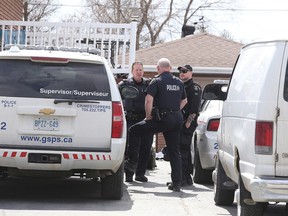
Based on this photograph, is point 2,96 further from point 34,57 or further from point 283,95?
point 283,95

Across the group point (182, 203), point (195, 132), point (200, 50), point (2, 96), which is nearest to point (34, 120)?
point (2, 96)

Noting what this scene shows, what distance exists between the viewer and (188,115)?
36.2 feet

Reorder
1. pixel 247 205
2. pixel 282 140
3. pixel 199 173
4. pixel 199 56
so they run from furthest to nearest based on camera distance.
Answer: pixel 199 56
pixel 199 173
pixel 247 205
pixel 282 140

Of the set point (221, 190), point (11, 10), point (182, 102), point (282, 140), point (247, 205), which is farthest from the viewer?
point (11, 10)

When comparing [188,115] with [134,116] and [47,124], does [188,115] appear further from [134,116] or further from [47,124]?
[47,124]

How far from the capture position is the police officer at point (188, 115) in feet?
36.1

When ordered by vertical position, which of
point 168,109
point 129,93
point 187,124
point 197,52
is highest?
point 197,52

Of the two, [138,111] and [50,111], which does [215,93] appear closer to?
[50,111]

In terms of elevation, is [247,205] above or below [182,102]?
below

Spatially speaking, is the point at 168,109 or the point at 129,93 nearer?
the point at 168,109

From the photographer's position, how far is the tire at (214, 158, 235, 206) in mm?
8773

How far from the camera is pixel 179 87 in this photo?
33.5ft

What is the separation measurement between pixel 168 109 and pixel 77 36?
4.78 metres

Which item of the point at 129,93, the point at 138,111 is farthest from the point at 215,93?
the point at 138,111
